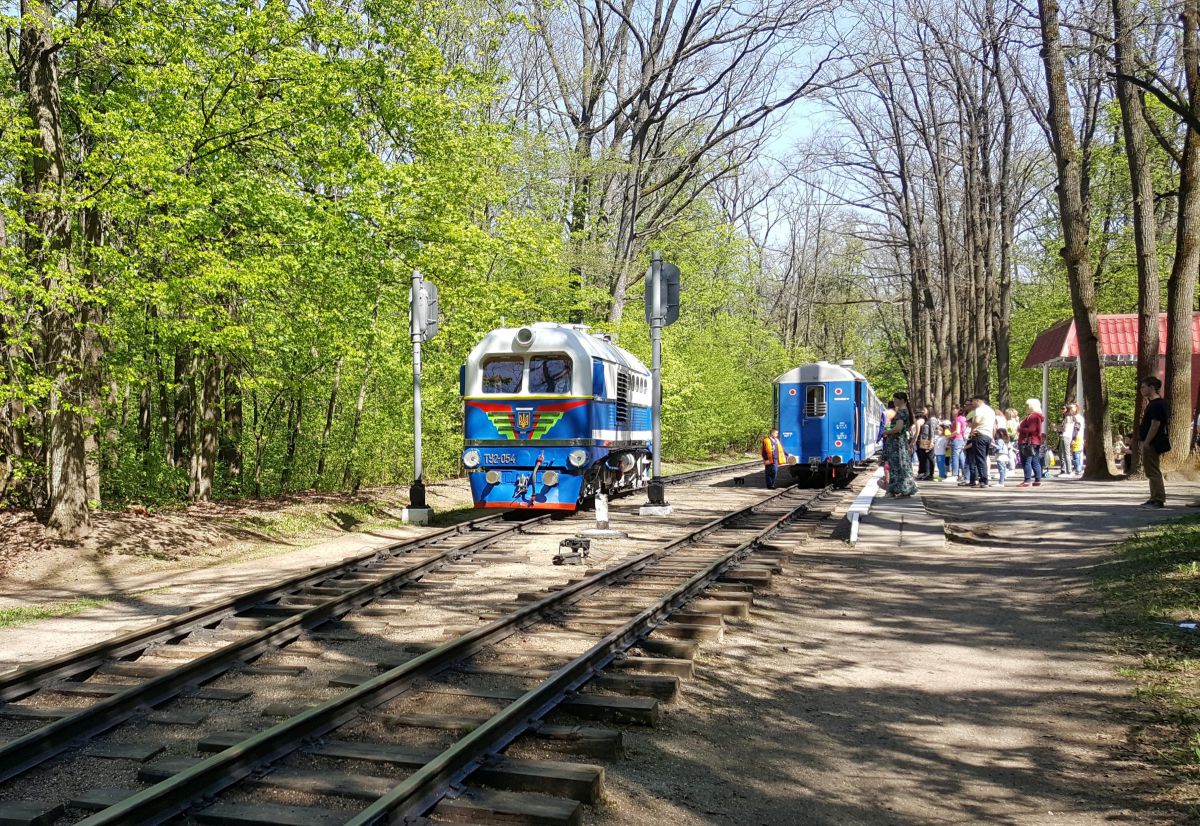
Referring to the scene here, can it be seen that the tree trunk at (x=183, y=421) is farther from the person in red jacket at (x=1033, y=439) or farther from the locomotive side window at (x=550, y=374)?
the person in red jacket at (x=1033, y=439)

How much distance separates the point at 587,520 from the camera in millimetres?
15406

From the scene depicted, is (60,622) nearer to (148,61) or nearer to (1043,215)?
(148,61)

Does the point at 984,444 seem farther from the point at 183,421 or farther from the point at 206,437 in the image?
the point at 183,421

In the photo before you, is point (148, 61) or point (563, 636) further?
point (148, 61)

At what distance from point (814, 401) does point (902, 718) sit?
18.4 meters

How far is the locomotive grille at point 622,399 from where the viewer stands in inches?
677

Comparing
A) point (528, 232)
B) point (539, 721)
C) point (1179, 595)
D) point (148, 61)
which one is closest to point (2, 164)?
point (148, 61)

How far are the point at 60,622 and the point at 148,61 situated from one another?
912 centimetres

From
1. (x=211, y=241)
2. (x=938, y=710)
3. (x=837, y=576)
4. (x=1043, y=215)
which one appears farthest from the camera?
(x=1043, y=215)

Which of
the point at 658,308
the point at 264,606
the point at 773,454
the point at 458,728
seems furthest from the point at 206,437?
the point at 458,728

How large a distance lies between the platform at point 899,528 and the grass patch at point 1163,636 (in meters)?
2.39

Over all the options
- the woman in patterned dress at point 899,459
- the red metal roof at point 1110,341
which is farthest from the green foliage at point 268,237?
the red metal roof at point 1110,341

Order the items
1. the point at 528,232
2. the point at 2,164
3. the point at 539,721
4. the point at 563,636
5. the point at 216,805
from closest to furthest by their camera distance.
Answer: the point at 216,805, the point at 539,721, the point at 563,636, the point at 2,164, the point at 528,232

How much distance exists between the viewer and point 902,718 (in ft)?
18.2
